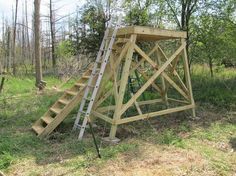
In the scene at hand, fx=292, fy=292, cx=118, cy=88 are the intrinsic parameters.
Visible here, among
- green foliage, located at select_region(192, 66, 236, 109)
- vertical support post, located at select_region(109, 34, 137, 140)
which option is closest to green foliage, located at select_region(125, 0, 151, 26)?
green foliage, located at select_region(192, 66, 236, 109)

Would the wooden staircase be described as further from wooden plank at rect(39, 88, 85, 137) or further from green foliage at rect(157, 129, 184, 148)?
green foliage at rect(157, 129, 184, 148)

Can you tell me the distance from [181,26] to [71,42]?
6.81m

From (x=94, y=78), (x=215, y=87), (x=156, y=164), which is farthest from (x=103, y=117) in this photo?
(x=215, y=87)

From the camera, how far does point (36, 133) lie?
6.39m

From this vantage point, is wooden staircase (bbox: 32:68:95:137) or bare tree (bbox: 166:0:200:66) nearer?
wooden staircase (bbox: 32:68:95:137)

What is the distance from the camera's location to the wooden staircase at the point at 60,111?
20.6 ft

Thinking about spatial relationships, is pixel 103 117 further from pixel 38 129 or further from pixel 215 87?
pixel 215 87

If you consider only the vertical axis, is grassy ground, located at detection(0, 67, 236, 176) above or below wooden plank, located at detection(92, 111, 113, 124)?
below

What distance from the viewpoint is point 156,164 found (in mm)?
4621

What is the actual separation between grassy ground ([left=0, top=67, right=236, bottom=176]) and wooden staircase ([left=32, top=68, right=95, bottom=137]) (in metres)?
0.20

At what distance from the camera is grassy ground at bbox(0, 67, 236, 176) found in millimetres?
4520

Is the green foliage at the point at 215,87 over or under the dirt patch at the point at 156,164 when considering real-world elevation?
over

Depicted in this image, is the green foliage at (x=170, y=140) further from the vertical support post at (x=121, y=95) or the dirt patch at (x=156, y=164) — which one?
the vertical support post at (x=121, y=95)

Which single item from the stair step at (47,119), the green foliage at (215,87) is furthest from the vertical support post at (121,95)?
the green foliage at (215,87)
